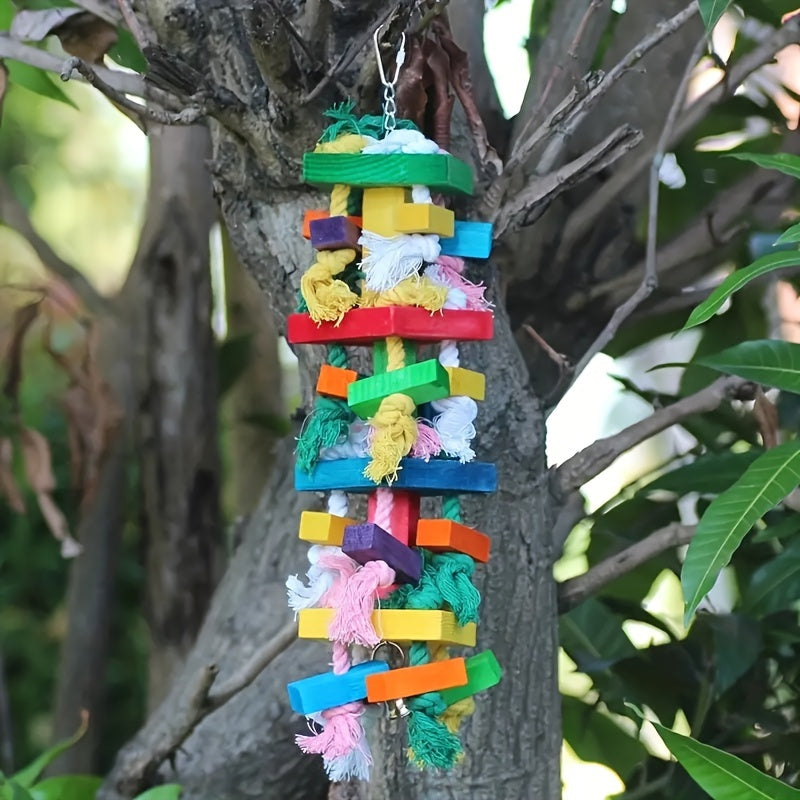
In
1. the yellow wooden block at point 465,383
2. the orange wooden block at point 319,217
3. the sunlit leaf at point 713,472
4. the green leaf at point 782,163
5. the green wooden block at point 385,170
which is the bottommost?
the sunlit leaf at point 713,472

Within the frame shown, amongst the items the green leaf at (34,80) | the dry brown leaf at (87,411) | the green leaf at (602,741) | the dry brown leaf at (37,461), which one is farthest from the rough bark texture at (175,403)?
the green leaf at (602,741)

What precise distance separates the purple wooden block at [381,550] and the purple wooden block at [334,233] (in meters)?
0.16

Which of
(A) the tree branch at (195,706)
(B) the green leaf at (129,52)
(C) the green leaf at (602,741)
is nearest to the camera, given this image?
(A) the tree branch at (195,706)

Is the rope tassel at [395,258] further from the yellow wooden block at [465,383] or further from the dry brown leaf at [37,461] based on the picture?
the dry brown leaf at [37,461]

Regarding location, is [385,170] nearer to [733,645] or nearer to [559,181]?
[559,181]

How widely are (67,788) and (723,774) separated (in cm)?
62

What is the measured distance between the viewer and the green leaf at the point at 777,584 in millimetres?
844

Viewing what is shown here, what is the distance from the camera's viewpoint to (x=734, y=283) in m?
0.54

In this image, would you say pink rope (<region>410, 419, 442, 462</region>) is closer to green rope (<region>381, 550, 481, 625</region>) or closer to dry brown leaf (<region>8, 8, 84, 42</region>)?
green rope (<region>381, 550, 481, 625</region>)

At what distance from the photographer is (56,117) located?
2223 mm

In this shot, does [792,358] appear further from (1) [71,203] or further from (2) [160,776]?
(1) [71,203]

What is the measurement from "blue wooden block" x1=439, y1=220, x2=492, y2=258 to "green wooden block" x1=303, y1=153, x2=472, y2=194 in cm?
2

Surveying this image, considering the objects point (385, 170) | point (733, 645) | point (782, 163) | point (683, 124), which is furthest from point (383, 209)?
point (733, 645)

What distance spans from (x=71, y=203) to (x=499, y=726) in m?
2.11
